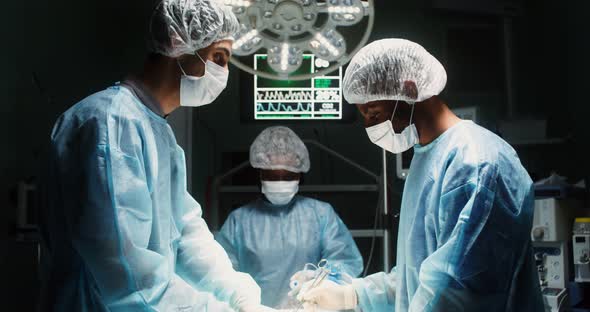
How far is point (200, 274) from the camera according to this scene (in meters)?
1.92

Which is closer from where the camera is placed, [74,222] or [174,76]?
[74,222]

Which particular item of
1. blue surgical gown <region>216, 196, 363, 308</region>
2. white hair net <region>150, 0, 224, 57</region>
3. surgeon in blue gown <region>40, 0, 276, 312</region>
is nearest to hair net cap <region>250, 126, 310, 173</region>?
blue surgical gown <region>216, 196, 363, 308</region>

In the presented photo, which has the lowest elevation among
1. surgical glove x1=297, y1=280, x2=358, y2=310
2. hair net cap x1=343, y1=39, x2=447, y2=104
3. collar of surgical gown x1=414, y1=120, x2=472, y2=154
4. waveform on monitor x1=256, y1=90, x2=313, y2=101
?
surgical glove x1=297, y1=280, x2=358, y2=310

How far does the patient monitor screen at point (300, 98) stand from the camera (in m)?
3.92

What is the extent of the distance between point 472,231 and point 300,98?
8.30 feet

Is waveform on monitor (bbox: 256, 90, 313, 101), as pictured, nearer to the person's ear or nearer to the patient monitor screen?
the patient monitor screen

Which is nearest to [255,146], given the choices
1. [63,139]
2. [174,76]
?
[174,76]

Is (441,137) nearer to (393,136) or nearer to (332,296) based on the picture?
(393,136)

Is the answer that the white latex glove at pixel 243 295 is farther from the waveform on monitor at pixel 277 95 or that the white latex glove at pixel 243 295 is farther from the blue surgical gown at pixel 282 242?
the waveform on monitor at pixel 277 95

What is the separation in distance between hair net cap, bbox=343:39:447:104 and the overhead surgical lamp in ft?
0.82

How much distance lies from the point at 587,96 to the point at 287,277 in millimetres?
2068

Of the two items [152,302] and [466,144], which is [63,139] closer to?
[152,302]

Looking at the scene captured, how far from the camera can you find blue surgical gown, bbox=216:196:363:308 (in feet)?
10.1

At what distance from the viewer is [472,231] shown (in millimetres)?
1486
